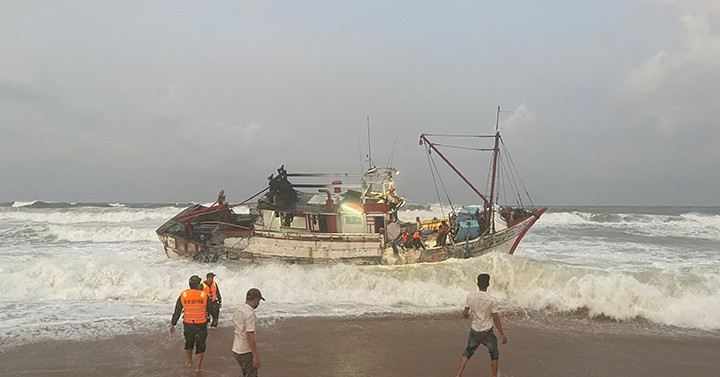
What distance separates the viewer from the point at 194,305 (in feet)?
21.8

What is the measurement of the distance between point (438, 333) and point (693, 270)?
48.7 ft

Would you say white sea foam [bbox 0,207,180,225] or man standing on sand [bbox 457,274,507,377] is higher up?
white sea foam [bbox 0,207,180,225]

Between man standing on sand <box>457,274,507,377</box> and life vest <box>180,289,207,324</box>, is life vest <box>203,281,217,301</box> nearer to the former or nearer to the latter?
life vest <box>180,289,207,324</box>

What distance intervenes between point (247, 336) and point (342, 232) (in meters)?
11.9

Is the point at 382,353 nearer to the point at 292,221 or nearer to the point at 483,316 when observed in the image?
the point at 483,316

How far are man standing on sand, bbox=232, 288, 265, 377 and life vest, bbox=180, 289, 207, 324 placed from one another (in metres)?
1.48

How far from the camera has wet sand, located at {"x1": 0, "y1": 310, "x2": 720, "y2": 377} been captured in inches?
290

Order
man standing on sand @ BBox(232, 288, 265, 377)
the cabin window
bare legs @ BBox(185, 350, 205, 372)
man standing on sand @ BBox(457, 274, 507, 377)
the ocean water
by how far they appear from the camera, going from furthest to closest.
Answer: the cabin window < the ocean water < bare legs @ BBox(185, 350, 205, 372) < man standing on sand @ BBox(457, 274, 507, 377) < man standing on sand @ BBox(232, 288, 265, 377)

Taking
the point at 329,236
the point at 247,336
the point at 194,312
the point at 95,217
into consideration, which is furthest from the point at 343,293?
the point at 95,217

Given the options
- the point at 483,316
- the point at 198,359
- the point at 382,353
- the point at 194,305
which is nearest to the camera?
the point at 483,316

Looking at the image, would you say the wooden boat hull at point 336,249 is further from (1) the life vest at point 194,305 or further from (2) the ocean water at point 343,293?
(1) the life vest at point 194,305

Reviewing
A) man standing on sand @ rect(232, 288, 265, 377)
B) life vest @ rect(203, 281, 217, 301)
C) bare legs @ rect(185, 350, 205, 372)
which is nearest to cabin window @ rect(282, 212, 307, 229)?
life vest @ rect(203, 281, 217, 301)

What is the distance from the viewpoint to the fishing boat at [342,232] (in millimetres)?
16750

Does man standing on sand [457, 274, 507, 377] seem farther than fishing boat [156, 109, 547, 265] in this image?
No
